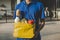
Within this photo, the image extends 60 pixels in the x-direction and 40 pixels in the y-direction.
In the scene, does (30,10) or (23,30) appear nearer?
(23,30)

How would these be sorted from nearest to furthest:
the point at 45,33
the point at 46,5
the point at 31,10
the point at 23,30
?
the point at 23,30
the point at 31,10
the point at 45,33
the point at 46,5

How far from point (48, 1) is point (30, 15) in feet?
95.4

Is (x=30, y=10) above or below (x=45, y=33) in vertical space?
above

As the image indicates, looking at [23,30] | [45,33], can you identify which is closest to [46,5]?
[45,33]

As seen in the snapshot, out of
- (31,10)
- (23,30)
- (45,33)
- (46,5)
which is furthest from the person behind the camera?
(46,5)

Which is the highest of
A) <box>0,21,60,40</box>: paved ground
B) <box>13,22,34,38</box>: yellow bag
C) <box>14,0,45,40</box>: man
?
<box>14,0,45,40</box>: man

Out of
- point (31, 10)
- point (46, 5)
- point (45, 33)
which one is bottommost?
point (45, 33)

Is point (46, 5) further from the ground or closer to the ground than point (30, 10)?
closer to the ground

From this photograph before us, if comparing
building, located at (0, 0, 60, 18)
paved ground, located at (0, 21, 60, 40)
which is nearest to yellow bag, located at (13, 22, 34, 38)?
paved ground, located at (0, 21, 60, 40)

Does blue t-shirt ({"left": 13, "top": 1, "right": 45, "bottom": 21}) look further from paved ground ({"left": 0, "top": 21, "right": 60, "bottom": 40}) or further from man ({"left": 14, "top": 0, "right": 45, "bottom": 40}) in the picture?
paved ground ({"left": 0, "top": 21, "right": 60, "bottom": 40})

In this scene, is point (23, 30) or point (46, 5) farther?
point (46, 5)

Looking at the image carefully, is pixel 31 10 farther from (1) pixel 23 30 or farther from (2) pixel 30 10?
(1) pixel 23 30

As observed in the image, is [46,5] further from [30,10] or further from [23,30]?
[23,30]

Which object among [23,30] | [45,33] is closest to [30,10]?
[23,30]
